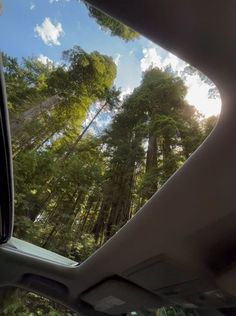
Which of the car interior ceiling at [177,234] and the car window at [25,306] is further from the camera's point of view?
the car window at [25,306]

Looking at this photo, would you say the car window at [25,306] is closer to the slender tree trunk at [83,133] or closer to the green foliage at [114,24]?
the slender tree trunk at [83,133]

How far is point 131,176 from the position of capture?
7.70 meters

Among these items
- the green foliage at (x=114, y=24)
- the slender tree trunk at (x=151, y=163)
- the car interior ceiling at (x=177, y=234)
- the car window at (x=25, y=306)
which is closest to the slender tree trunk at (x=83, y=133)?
the slender tree trunk at (x=151, y=163)

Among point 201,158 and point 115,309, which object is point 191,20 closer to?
point 201,158

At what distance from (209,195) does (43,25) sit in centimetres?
492

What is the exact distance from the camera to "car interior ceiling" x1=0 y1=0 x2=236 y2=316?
69 cm

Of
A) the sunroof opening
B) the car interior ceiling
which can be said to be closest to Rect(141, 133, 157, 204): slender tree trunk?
the sunroof opening

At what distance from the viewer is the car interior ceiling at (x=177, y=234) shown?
0.69m

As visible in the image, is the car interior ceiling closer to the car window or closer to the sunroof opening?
the car window

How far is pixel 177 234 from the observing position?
1.30 meters

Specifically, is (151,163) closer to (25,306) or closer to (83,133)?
(83,133)

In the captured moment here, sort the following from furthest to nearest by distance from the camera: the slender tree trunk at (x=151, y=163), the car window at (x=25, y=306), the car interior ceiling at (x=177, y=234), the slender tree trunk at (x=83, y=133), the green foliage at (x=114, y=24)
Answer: the slender tree trunk at (x=83, y=133) → the slender tree trunk at (x=151, y=163) → the car window at (x=25, y=306) → the green foliage at (x=114, y=24) → the car interior ceiling at (x=177, y=234)

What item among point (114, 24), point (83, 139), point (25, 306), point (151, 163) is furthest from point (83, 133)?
point (114, 24)

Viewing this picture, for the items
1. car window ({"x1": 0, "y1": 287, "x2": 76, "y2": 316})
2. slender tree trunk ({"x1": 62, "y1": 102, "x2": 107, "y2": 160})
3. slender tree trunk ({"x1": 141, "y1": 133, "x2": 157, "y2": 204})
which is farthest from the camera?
slender tree trunk ({"x1": 62, "y1": 102, "x2": 107, "y2": 160})
